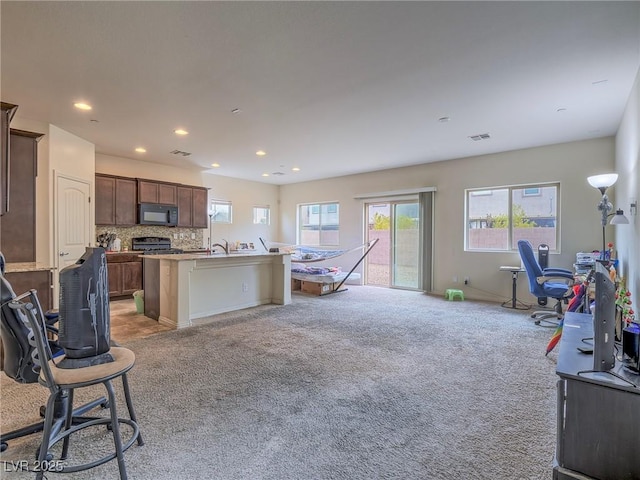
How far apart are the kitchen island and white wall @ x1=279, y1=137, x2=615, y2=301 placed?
3.15 metres

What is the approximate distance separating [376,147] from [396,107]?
71.6 inches

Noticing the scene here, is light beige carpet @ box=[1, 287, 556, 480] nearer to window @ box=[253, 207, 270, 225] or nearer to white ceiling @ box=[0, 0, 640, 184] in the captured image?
white ceiling @ box=[0, 0, 640, 184]

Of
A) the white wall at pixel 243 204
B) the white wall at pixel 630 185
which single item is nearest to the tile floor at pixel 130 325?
the white wall at pixel 243 204

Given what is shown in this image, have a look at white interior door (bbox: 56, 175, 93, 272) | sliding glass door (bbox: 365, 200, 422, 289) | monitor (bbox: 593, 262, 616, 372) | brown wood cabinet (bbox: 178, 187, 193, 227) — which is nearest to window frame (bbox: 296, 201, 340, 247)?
sliding glass door (bbox: 365, 200, 422, 289)

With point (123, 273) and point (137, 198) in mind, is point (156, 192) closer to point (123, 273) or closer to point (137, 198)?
point (137, 198)

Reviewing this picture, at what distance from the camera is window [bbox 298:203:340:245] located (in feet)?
28.8

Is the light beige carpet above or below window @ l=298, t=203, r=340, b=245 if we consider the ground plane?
below

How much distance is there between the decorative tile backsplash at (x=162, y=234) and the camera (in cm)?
654

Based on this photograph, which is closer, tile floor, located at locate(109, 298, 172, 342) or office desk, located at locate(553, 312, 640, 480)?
office desk, located at locate(553, 312, 640, 480)

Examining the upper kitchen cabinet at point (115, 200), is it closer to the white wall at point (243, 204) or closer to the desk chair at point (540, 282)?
the white wall at point (243, 204)

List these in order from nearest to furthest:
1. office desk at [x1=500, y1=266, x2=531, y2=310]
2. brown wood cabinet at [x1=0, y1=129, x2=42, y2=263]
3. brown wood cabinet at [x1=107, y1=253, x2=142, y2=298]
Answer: brown wood cabinet at [x1=0, y1=129, x2=42, y2=263], office desk at [x1=500, y1=266, x2=531, y2=310], brown wood cabinet at [x1=107, y1=253, x2=142, y2=298]

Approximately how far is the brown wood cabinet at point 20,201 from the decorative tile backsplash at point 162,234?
97.7 inches

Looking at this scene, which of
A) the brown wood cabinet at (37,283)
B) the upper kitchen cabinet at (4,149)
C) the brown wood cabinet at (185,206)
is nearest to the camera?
the upper kitchen cabinet at (4,149)

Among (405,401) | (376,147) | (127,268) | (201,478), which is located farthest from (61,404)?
(376,147)
